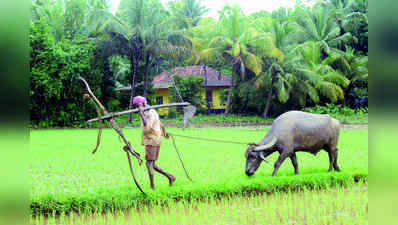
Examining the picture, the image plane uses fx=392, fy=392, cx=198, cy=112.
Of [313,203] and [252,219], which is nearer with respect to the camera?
[252,219]

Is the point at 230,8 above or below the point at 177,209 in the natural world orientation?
above

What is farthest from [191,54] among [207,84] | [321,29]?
[321,29]

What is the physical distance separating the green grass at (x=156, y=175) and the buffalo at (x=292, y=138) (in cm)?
32

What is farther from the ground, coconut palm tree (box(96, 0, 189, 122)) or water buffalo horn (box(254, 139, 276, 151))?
coconut palm tree (box(96, 0, 189, 122))

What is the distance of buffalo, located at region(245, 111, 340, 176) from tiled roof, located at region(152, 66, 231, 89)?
16565mm

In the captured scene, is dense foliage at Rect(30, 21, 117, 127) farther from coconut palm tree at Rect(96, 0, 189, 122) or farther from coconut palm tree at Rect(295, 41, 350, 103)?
coconut palm tree at Rect(295, 41, 350, 103)

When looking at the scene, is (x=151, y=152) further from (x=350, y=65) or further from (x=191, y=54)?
(x=350, y=65)

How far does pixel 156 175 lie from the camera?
7.05 meters

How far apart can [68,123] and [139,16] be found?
6.36 metres

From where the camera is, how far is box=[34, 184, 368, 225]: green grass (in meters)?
4.38

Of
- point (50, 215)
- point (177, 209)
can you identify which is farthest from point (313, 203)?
point (50, 215)

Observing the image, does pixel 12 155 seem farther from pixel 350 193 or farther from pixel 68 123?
pixel 68 123

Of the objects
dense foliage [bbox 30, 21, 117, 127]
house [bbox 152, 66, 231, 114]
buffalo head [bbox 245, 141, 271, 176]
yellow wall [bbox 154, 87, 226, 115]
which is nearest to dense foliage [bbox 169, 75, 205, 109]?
house [bbox 152, 66, 231, 114]

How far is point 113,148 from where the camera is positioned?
11312 millimetres
